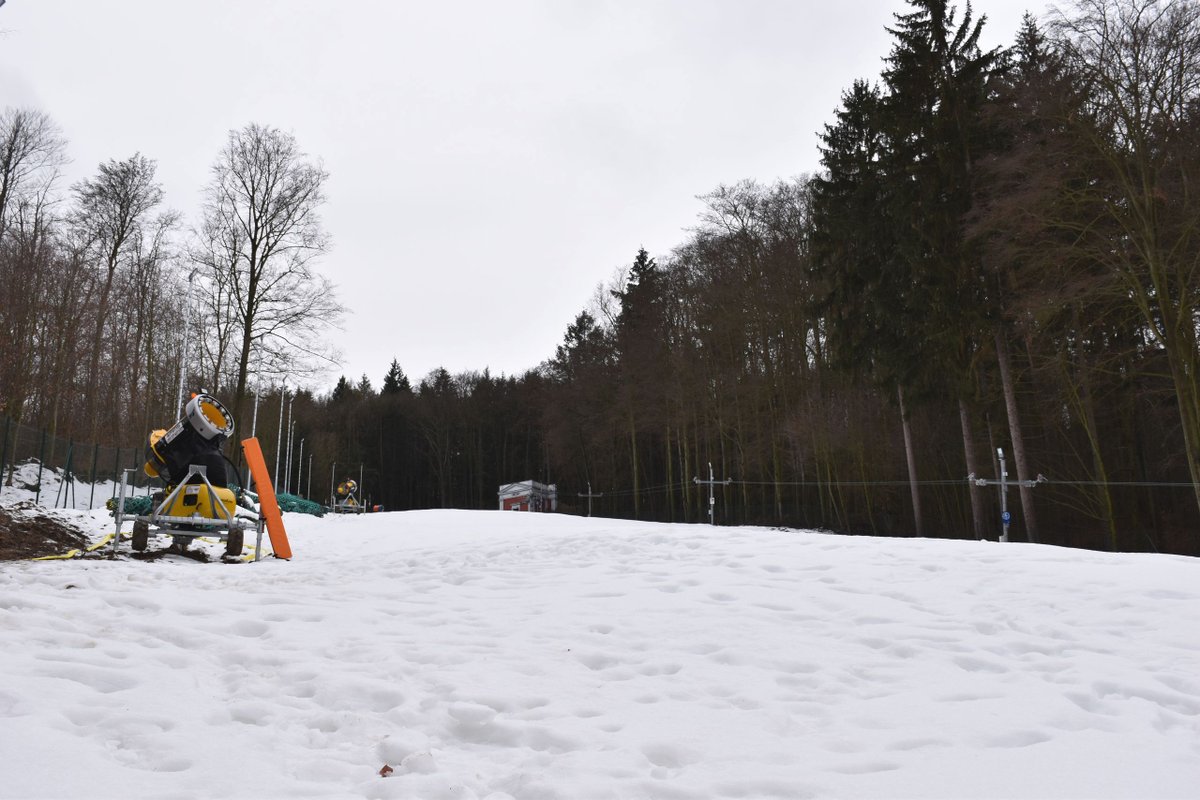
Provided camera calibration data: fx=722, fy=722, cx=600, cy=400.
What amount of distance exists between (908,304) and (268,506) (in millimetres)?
16717

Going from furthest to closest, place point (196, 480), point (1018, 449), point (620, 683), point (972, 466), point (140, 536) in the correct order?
point (972, 466) < point (1018, 449) < point (196, 480) < point (140, 536) < point (620, 683)

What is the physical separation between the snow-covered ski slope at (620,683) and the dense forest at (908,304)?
38.0ft

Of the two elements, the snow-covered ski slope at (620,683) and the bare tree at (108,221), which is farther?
the bare tree at (108,221)

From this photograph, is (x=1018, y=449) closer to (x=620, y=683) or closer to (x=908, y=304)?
(x=908, y=304)

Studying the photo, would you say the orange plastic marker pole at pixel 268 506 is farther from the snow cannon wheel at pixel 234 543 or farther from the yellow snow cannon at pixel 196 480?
the snow cannon wheel at pixel 234 543

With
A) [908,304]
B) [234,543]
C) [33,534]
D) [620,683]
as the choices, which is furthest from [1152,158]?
[33,534]

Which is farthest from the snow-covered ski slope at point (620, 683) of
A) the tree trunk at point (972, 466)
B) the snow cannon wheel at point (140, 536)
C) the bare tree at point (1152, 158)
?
the tree trunk at point (972, 466)

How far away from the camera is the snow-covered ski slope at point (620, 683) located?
9.56ft

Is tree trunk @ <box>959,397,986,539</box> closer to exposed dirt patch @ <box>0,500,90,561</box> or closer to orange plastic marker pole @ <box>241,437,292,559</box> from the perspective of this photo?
orange plastic marker pole @ <box>241,437,292,559</box>

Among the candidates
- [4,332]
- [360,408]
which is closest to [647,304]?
[4,332]

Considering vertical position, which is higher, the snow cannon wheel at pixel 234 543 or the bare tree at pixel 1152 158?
the bare tree at pixel 1152 158

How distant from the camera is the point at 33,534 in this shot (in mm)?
10117

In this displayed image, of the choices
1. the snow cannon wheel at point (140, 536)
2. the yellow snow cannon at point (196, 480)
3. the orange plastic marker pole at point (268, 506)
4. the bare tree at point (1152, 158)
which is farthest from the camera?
the bare tree at point (1152, 158)

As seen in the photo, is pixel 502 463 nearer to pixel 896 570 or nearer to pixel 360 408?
pixel 360 408
